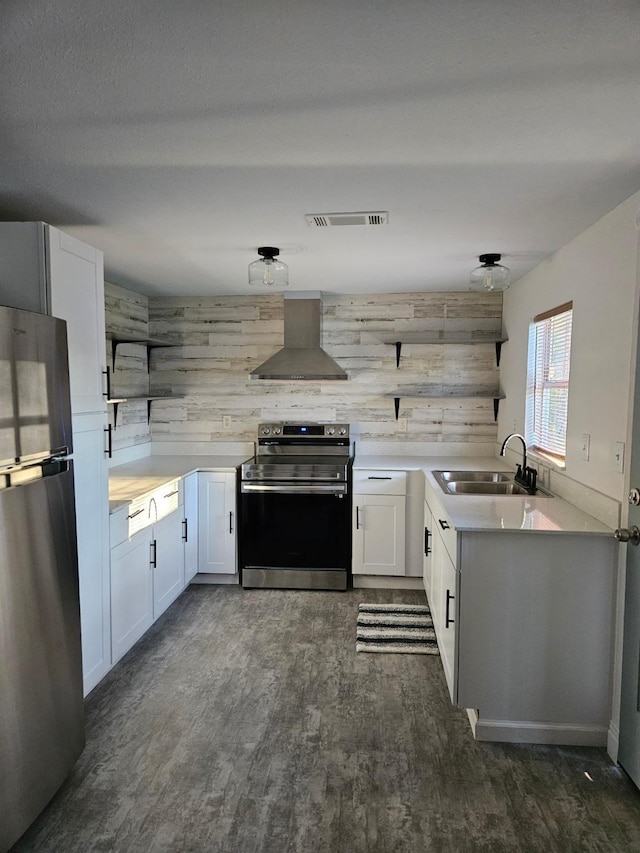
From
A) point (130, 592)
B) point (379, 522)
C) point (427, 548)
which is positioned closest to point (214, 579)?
point (130, 592)

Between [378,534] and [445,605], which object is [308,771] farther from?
[378,534]

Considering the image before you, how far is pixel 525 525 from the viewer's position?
2.22 m

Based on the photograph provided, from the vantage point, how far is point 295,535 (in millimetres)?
3811

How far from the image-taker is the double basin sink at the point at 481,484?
3057mm

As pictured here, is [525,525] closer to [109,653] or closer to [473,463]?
[473,463]

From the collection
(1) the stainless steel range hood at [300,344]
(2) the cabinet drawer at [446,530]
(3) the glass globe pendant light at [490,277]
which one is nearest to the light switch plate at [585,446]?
(2) the cabinet drawer at [446,530]

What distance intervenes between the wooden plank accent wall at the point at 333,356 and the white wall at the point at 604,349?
136 cm

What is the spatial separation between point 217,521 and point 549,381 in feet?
7.89

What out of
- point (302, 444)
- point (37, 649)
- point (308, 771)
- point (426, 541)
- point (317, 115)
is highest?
point (317, 115)

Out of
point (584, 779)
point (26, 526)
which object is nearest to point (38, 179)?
point (26, 526)

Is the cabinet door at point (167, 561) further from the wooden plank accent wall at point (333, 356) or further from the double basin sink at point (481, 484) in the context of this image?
the double basin sink at point (481, 484)

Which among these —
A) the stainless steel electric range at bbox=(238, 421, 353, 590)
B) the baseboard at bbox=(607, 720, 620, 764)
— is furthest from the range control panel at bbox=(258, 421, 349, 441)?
the baseboard at bbox=(607, 720, 620, 764)

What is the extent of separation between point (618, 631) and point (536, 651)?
1.07ft

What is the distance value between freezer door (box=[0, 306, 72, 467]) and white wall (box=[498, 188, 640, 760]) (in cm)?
209
